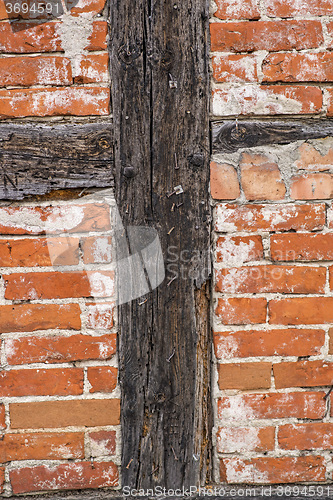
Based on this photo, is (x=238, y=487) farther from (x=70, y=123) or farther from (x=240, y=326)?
(x=70, y=123)

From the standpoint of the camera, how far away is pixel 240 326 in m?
1.19

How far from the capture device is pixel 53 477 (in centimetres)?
118

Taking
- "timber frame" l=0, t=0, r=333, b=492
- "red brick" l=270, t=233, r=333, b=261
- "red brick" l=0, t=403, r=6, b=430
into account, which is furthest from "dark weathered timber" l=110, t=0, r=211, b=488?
"red brick" l=0, t=403, r=6, b=430

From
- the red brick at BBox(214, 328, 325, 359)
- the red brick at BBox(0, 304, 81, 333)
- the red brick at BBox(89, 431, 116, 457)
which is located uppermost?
the red brick at BBox(0, 304, 81, 333)

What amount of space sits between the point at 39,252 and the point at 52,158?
11.6 inches

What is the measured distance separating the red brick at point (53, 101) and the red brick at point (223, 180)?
1.27 ft

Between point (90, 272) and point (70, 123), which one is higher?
point (70, 123)

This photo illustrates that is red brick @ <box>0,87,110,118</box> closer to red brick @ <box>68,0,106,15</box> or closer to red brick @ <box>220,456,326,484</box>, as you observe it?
red brick @ <box>68,0,106,15</box>

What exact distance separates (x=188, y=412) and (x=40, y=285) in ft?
2.06

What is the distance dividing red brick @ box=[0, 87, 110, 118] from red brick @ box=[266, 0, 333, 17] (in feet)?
1.82

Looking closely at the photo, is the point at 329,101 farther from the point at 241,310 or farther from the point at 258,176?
the point at 241,310

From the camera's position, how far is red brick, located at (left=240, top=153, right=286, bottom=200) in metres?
1.17

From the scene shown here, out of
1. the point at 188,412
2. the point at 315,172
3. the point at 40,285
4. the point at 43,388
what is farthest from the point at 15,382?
the point at 315,172

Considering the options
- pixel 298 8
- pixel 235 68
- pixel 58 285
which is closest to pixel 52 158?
pixel 58 285
